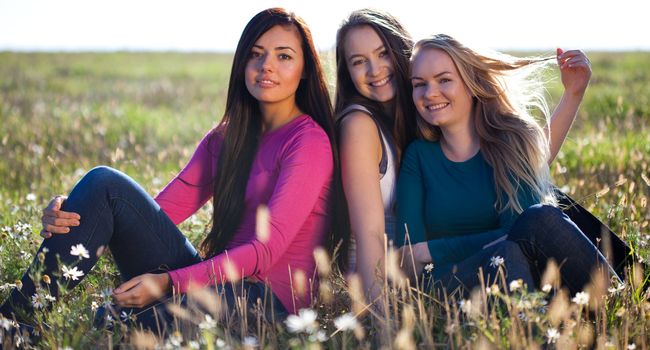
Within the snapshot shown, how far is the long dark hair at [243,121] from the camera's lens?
4.38m

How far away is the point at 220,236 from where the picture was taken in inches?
175

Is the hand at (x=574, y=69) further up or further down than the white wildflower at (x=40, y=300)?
further up

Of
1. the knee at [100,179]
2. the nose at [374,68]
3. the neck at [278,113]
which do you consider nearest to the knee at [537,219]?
the nose at [374,68]

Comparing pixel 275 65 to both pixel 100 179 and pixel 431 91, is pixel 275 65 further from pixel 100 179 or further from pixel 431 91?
pixel 100 179

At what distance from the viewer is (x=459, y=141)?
4.59m

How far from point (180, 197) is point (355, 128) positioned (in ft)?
3.48

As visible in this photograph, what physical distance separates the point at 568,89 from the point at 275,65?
1776 millimetres

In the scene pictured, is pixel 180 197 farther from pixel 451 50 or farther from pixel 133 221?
pixel 451 50

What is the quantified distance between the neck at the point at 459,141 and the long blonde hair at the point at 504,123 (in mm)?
55

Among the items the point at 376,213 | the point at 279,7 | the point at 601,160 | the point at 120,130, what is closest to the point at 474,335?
the point at 376,213

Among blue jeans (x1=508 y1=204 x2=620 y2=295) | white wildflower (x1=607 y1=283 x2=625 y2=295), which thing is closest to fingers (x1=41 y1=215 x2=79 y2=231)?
blue jeans (x1=508 y1=204 x2=620 y2=295)

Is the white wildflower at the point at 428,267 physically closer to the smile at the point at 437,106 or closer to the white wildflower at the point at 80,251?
the smile at the point at 437,106

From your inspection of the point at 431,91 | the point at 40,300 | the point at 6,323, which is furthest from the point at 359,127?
the point at 6,323

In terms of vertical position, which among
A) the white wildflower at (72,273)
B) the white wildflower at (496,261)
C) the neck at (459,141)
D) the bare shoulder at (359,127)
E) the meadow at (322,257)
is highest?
the bare shoulder at (359,127)
